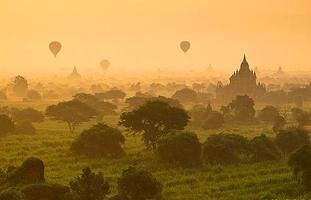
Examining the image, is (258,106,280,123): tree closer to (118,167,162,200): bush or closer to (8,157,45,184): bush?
(8,157,45,184): bush

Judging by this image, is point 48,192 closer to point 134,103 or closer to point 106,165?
point 106,165

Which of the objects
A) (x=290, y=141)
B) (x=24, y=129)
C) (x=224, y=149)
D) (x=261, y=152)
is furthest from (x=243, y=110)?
(x=224, y=149)

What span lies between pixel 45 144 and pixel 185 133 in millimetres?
22892

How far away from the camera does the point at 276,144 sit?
6488 cm

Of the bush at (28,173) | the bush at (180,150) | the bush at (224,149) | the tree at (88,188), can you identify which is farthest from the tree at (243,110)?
the tree at (88,188)

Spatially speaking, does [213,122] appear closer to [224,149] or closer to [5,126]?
[224,149]

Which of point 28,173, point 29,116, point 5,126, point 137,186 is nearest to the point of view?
point 137,186

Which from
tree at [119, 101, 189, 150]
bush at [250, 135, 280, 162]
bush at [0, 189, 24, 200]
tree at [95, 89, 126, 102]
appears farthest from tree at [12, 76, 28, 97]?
bush at [0, 189, 24, 200]

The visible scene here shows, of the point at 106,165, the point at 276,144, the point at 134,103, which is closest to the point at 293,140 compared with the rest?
the point at 276,144

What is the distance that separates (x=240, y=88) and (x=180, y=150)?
97692 millimetres

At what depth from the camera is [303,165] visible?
4619 centimetres

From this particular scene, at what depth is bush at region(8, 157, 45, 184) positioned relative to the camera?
43.7 metres

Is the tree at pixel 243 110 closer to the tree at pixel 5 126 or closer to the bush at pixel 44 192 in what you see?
the tree at pixel 5 126

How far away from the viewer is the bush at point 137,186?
3928 cm
